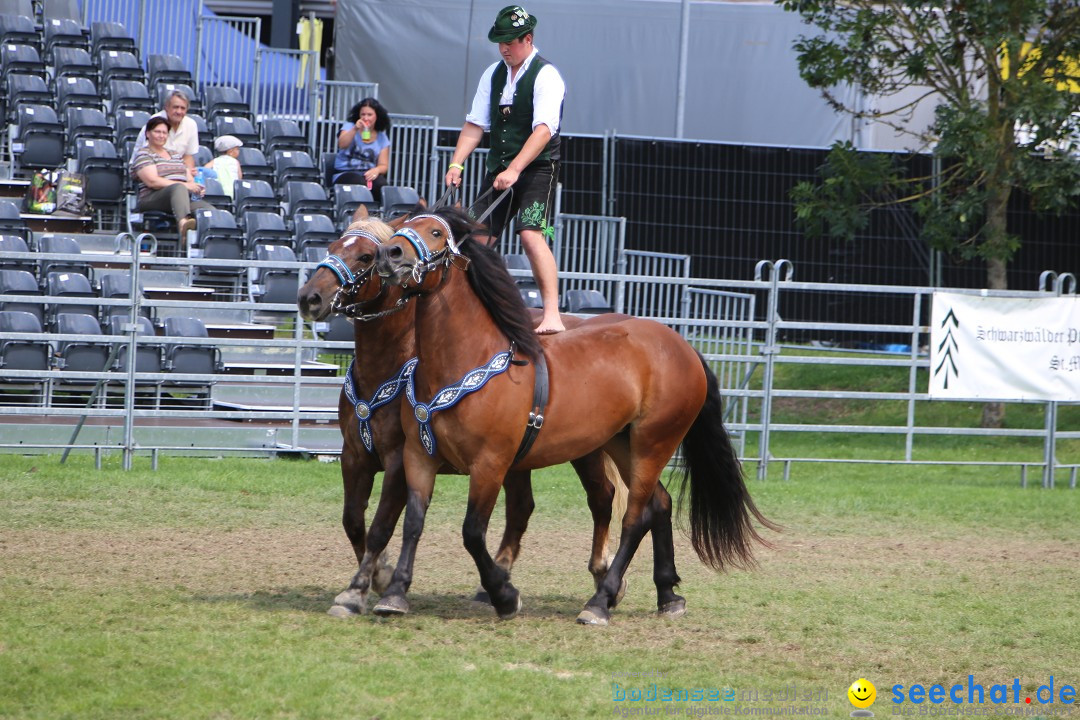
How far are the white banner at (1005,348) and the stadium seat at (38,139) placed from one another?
10.1 m

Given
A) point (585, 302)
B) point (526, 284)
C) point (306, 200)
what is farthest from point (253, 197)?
point (585, 302)

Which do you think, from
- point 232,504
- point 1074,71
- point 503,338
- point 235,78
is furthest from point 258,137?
point 503,338

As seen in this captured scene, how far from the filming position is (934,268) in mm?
17875

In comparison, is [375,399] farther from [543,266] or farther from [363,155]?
[363,155]

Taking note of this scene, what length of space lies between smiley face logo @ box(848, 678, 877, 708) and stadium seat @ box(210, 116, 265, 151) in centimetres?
1334

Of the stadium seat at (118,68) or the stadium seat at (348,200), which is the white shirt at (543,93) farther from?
the stadium seat at (118,68)

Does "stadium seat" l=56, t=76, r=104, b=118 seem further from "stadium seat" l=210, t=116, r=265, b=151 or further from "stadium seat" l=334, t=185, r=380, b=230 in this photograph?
"stadium seat" l=334, t=185, r=380, b=230

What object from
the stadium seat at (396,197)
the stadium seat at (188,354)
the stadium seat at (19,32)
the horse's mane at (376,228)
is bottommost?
the stadium seat at (188,354)

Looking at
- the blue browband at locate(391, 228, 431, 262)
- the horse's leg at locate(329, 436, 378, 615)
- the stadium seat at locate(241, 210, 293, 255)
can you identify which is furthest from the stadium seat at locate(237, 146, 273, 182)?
the blue browband at locate(391, 228, 431, 262)

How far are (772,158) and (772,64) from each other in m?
4.33

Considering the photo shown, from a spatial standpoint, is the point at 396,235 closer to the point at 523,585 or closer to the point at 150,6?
the point at 523,585

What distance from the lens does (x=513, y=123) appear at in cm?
677

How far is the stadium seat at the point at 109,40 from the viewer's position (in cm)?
1740

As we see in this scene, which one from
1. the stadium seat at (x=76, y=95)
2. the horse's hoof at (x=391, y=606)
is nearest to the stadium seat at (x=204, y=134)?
the stadium seat at (x=76, y=95)
